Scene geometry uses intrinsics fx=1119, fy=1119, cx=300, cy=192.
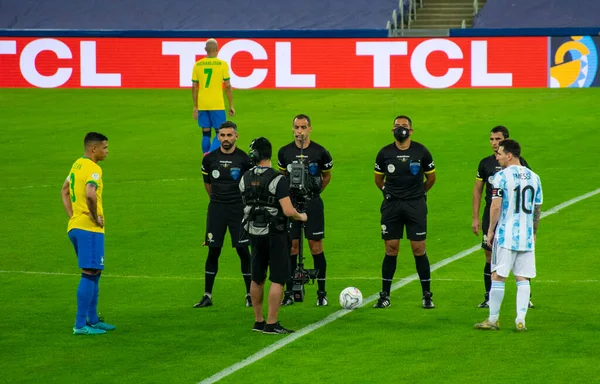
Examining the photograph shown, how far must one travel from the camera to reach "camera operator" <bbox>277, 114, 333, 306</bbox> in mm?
13906

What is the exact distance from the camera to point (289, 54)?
34500 millimetres

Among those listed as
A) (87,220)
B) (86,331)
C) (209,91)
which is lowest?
(86,331)

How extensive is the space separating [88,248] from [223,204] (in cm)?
227

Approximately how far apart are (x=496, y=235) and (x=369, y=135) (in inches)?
635

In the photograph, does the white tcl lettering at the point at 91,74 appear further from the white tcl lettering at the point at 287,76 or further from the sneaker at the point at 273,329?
the sneaker at the point at 273,329

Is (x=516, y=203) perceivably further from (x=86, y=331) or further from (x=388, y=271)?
(x=86, y=331)

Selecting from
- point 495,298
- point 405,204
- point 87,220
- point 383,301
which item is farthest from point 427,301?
point 87,220

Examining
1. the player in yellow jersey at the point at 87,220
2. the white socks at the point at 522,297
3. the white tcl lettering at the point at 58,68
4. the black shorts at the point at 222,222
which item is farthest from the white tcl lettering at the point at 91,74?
the white socks at the point at 522,297

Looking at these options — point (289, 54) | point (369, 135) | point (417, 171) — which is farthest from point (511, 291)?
point (289, 54)

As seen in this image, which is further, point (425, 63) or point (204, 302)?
point (425, 63)

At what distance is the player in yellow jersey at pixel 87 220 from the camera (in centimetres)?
1210

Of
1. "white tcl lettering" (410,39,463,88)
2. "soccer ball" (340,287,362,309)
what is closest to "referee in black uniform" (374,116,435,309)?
"soccer ball" (340,287,362,309)

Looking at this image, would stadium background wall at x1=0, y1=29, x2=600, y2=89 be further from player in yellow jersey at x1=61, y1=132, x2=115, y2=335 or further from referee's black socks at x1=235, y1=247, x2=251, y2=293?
player in yellow jersey at x1=61, y1=132, x2=115, y2=335

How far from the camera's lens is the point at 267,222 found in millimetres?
12031
